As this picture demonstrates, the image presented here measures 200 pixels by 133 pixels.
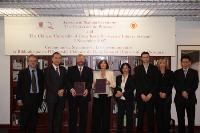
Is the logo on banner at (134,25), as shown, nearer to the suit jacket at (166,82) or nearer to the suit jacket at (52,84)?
the suit jacket at (166,82)

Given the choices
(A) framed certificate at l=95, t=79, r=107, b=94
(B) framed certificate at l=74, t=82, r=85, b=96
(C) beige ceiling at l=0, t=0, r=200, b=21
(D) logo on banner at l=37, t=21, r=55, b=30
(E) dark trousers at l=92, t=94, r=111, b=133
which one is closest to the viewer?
(C) beige ceiling at l=0, t=0, r=200, b=21

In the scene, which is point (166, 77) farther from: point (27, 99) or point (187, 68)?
point (27, 99)

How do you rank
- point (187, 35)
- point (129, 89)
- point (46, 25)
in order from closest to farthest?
point (129, 89)
point (46, 25)
point (187, 35)

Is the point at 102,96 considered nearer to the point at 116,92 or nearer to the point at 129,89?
the point at 116,92

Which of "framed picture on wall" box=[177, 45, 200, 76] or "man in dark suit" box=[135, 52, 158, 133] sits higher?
"framed picture on wall" box=[177, 45, 200, 76]

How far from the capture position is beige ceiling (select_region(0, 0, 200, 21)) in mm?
5629

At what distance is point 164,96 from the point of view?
19.3ft

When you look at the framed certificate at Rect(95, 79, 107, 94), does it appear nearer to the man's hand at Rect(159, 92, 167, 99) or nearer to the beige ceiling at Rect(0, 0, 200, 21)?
the man's hand at Rect(159, 92, 167, 99)

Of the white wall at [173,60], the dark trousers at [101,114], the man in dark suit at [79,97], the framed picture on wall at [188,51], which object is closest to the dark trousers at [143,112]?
the dark trousers at [101,114]

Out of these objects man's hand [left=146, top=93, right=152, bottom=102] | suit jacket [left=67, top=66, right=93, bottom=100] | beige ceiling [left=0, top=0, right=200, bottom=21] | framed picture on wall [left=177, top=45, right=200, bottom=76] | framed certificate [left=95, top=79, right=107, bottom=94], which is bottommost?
man's hand [left=146, top=93, right=152, bottom=102]

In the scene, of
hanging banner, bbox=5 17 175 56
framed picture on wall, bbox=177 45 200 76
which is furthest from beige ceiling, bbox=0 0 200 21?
framed picture on wall, bbox=177 45 200 76

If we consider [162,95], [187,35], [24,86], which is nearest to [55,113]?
[24,86]

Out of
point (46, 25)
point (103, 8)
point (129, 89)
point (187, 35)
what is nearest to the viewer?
point (129, 89)

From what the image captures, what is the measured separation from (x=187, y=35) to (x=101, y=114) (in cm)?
339
